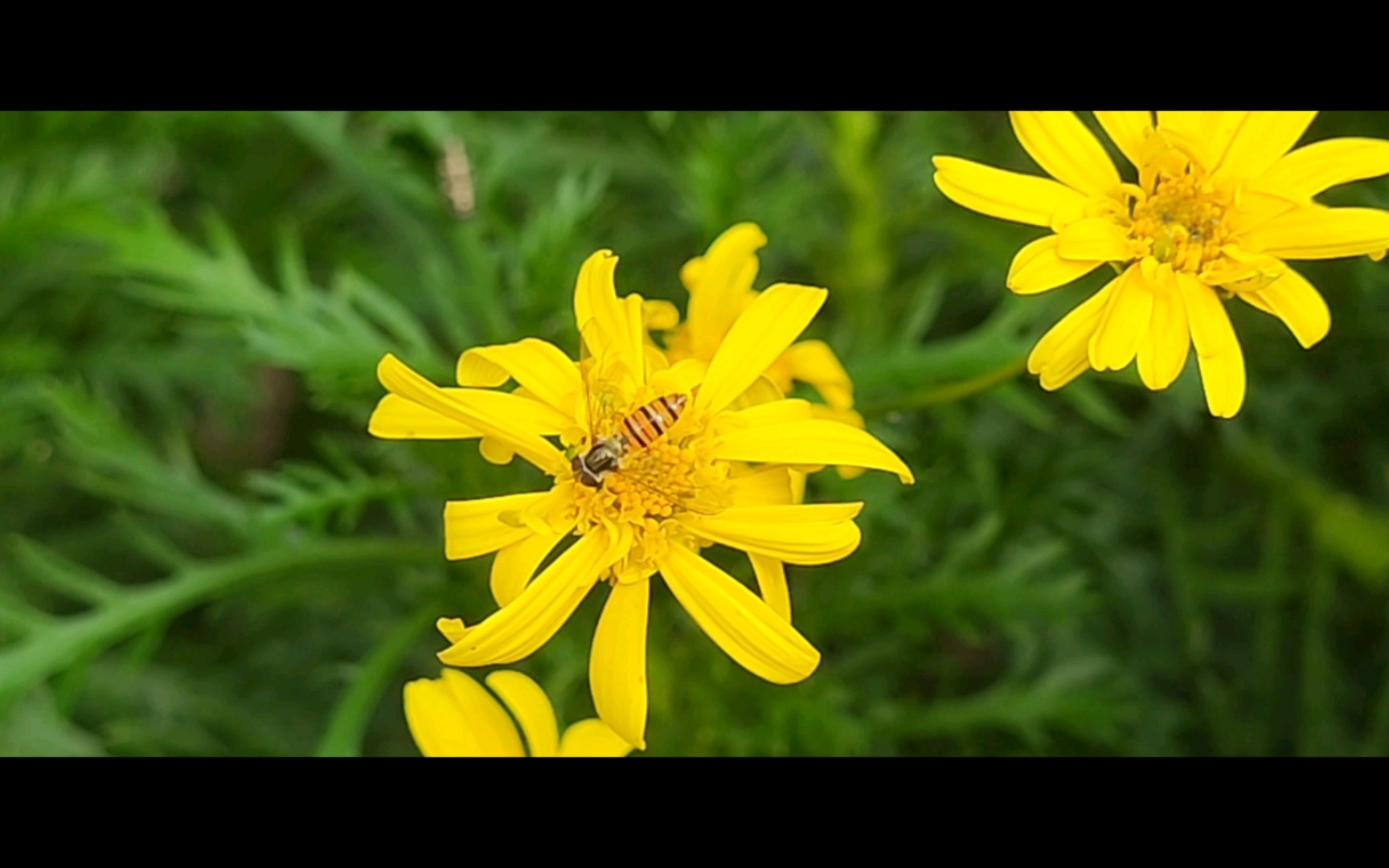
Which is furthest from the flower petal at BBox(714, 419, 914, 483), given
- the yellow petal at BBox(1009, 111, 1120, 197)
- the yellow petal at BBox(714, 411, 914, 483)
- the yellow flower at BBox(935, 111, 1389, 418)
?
the yellow petal at BBox(1009, 111, 1120, 197)

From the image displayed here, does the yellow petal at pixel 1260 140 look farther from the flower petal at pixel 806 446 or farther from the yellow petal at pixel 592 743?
the yellow petal at pixel 592 743

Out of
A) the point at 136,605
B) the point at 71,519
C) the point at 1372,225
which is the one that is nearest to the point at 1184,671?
the point at 1372,225

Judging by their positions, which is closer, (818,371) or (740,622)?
(740,622)

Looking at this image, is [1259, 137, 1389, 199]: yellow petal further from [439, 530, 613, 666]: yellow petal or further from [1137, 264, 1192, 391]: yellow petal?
[439, 530, 613, 666]: yellow petal

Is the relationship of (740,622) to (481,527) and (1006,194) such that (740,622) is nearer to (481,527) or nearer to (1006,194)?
(481,527)

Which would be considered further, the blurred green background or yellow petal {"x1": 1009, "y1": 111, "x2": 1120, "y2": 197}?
the blurred green background

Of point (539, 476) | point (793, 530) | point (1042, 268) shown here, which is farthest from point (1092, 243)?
point (539, 476)

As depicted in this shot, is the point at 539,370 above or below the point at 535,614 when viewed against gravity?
above
